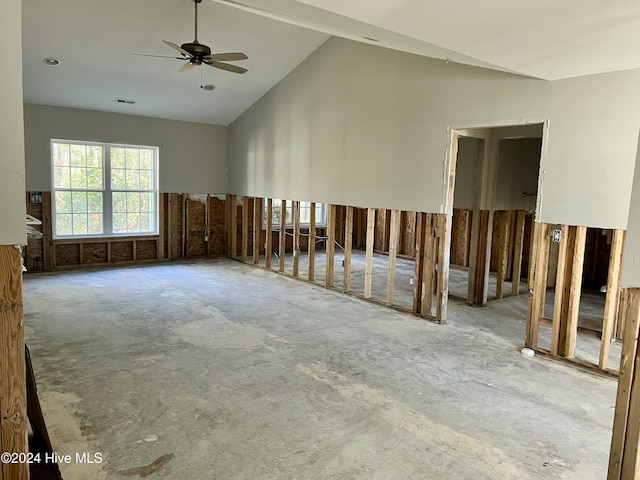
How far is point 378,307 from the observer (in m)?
6.18

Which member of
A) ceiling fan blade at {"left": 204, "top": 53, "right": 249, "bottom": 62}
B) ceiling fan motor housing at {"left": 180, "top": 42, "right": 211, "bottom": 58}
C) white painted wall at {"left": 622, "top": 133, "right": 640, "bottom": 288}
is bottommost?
white painted wall at {"left": 622, "top": 133, "right": 640, "bottom": 288}

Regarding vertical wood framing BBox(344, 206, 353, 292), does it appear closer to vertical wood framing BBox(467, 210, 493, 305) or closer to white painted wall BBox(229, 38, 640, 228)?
white painted wall BBox(229, 38, 640, 228)

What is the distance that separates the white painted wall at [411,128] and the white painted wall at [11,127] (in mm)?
4350

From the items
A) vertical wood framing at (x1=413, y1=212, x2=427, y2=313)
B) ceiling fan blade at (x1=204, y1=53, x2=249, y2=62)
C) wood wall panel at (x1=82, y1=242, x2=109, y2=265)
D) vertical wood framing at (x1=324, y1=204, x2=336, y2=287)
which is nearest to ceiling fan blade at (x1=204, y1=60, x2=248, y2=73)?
ceiling fan blade at (x1=204, y1=53, x2=249, y2=62)

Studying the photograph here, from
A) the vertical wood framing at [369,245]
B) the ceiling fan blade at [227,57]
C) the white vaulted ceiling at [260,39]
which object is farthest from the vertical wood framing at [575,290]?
the ceiling fan blade at [227,57]

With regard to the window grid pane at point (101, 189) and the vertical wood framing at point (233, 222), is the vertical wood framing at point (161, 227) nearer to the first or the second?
the window grid pane at point (101, 189)

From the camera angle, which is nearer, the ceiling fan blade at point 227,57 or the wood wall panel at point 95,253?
the ceiling fan blade at point 227,57

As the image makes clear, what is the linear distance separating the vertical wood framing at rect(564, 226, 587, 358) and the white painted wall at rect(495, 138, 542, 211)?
2.48 m

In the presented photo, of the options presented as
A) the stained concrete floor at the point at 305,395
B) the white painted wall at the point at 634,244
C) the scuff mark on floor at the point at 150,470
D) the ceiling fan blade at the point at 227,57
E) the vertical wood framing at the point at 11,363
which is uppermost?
the ceiling fan blade at the point at 227,57

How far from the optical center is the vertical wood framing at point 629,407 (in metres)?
1.94

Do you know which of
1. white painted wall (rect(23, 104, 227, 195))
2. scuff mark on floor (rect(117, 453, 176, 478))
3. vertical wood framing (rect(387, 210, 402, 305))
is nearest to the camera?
scuff mark on floor (rect(117, 453, 176, 478))

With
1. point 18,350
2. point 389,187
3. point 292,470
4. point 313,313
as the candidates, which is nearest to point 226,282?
point 313,313

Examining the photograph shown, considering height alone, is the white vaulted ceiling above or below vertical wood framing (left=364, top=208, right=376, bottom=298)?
above

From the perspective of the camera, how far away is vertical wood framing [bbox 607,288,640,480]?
1942 mm
